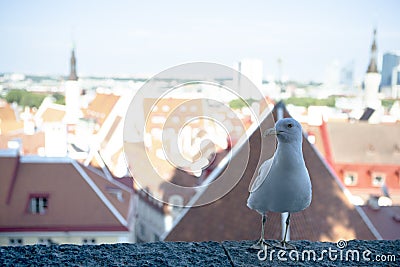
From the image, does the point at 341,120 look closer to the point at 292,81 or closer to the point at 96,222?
the point at 292,81

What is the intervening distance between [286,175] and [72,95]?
11.7 feet

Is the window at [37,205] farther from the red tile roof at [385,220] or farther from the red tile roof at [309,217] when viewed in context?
the red tile roof at [385,220]

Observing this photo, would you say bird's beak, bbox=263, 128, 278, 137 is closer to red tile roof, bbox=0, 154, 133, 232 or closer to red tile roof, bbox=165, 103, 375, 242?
red tile roof, bbox=165, 103, 375, 242

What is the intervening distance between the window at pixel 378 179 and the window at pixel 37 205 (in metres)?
3.00

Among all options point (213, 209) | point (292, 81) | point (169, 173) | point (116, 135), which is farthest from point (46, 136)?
point (169, 173)

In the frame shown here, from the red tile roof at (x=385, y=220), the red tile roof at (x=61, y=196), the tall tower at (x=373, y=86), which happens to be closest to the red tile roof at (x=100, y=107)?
the red tile roof at (x=61, y=196)

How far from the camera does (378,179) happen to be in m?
4.69

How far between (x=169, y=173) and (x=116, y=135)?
3.02 metres

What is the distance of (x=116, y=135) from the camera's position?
156 inches

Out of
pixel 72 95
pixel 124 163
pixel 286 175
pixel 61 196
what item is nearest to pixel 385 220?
pixel 124 163

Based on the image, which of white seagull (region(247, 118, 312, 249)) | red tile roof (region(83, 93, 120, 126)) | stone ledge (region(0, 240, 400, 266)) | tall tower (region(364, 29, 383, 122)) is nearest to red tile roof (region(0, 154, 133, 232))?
red tile roof (region(83, 93, 120, 126))

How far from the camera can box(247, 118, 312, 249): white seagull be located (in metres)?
0.69

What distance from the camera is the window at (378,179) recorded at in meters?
4.59

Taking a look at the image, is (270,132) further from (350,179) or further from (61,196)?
(350,179)
